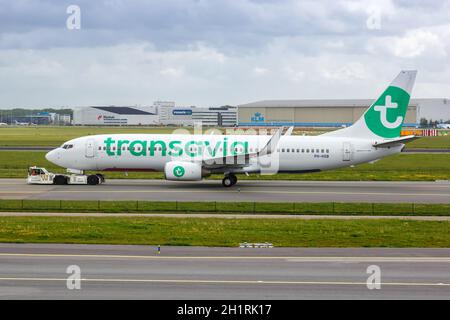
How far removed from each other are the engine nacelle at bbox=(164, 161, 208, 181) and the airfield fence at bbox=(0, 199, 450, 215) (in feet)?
25.4

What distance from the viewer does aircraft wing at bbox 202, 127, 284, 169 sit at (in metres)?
48.1

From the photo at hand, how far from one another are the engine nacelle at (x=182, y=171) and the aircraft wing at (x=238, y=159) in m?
1.28

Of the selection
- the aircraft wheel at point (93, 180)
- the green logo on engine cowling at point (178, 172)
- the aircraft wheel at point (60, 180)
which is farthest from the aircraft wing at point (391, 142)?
the aircraft wheel at point (60, 180)

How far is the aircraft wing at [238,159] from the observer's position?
48094mm

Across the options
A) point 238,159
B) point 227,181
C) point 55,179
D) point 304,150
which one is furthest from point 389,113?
point 55,179

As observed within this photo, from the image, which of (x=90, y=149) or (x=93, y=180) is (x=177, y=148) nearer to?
(x=90, y=149)

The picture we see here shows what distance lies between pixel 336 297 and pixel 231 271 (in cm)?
429

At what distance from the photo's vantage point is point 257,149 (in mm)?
49781

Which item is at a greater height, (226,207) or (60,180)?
(60,180)

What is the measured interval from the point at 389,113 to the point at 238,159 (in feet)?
39.7
